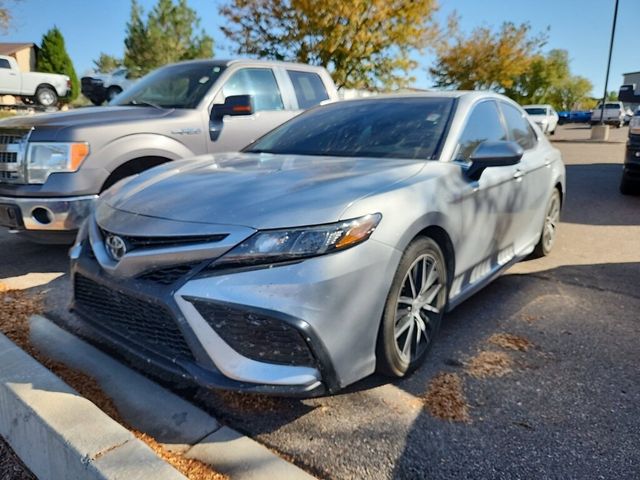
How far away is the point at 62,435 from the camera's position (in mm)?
1953

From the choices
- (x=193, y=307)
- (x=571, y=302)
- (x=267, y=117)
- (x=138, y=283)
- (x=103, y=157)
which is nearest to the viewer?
(x=193, y=307)

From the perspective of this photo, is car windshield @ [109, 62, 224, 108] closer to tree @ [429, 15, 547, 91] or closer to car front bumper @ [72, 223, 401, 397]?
car front bumper @ [72, 223, 401, 397]

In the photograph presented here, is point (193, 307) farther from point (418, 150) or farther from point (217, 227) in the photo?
point (418, 150)

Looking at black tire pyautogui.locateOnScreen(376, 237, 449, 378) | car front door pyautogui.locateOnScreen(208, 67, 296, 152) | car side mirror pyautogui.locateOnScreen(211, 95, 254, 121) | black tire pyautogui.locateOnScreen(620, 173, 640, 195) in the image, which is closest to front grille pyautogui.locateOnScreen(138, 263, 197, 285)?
black tire pyautogui.locateOnScreen(376, 237, 449, 378)

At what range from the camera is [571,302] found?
373 centimetres

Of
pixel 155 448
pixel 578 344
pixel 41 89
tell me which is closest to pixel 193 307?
pixel 155 448

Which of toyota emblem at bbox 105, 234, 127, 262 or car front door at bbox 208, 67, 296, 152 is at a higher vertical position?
car front door at bbox 208, 67, 296, 152

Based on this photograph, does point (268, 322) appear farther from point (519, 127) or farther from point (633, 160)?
point (633, 160)

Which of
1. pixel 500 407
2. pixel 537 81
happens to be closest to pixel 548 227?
A: pixel 500 407

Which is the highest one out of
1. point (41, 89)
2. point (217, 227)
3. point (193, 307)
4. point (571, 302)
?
point (41, 89)

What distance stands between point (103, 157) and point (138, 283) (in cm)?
219

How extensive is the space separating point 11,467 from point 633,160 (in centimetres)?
869

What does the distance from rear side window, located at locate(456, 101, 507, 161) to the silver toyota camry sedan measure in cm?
3

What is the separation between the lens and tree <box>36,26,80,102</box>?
1475 inches
